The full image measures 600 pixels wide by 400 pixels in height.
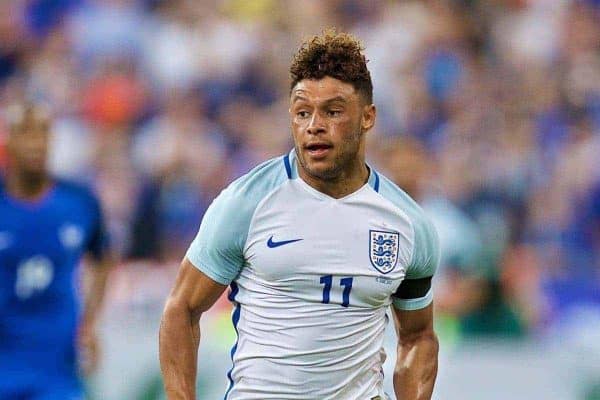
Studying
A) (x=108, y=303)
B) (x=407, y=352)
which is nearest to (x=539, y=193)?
(x=108, y=303)

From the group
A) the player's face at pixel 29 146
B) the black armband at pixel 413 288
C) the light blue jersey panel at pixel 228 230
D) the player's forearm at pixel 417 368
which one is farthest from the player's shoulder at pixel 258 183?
the player's face at pixel 29 146

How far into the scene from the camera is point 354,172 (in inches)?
203

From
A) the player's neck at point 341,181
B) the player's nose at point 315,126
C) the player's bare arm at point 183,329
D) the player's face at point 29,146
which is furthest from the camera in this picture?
the player's face at point 29,146

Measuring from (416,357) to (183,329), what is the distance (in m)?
1.05

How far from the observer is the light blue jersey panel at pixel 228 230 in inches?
193

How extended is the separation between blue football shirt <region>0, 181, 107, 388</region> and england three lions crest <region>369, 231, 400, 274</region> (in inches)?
126

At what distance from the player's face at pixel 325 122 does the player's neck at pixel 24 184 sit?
3201 mm

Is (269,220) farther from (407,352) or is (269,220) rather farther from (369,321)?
(407,352)

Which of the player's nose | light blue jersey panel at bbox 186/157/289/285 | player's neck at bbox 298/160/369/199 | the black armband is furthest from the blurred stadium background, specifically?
the player's nose

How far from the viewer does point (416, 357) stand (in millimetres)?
5500

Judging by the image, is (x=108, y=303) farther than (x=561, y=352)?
Yes

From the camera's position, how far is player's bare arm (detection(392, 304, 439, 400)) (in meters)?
5.50

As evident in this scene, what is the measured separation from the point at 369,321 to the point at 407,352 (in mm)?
417

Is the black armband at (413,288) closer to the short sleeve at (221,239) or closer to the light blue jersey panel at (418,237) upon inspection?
the light blue jersey panel at (418,237)
